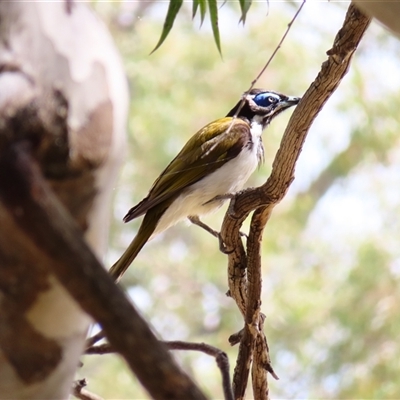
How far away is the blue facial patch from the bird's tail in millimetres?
730

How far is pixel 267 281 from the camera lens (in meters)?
5.47

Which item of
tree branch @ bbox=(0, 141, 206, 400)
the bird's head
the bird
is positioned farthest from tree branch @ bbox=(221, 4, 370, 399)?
the bird's head

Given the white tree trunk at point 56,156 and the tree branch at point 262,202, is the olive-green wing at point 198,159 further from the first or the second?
the white tree trunk at point 56,156

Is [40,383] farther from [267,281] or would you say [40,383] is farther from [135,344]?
[267,281]

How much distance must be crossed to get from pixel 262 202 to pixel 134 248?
0.62 metres

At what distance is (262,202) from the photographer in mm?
1632

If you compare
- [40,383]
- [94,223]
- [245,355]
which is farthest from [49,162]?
[245,355]

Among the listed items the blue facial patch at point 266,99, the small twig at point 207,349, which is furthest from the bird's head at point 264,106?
the small twig at point 207,349

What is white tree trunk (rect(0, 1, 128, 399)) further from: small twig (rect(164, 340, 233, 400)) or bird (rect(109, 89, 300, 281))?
bird (rect(109, 89, 300, 281))

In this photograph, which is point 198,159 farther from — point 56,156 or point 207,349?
point 56,156

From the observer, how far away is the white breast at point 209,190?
242cm

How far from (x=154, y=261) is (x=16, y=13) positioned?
5.13 meters

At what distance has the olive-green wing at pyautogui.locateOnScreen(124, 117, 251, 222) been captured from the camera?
2414mm

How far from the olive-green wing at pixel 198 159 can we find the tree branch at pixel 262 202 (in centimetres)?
66
